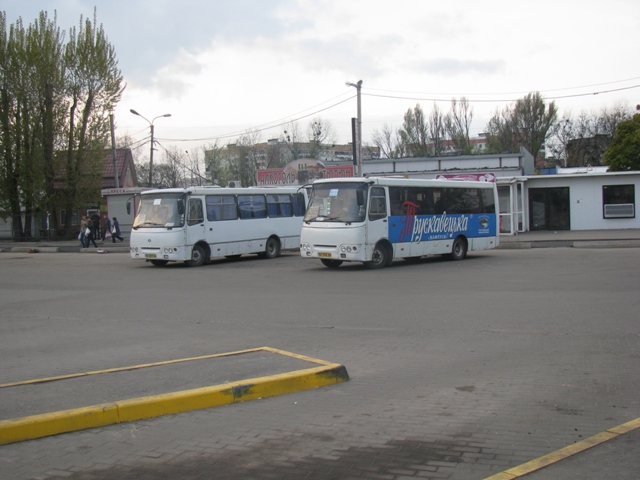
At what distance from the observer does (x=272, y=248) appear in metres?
26.3

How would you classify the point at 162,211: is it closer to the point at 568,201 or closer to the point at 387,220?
the point at 387,220

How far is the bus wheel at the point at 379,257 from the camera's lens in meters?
20.4

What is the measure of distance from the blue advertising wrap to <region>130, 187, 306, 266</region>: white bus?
21.8 feet

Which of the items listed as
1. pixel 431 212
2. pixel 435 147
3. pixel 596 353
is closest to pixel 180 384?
pixel 596 353

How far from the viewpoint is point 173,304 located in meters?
13.7

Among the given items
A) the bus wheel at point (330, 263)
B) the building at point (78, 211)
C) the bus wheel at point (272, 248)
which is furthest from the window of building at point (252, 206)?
the building at point (78, 211)

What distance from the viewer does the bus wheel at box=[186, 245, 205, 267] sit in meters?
23.0

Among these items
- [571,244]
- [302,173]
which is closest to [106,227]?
[302,173]

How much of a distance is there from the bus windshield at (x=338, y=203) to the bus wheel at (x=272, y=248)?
Answer: 5.93 m

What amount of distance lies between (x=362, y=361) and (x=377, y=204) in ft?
40.8

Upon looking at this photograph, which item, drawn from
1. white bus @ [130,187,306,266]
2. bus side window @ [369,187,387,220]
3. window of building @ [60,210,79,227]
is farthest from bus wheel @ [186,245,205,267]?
window of building @ [60,210,79,227]

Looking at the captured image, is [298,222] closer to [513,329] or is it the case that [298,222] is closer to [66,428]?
[513,329]

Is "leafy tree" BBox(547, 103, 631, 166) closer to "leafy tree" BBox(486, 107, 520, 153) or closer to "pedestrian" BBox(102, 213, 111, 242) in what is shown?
"leafy tree" BBox(486, 107, 520, 153)

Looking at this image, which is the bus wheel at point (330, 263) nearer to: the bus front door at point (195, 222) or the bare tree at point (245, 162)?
the bus front door at point (195, 222)
